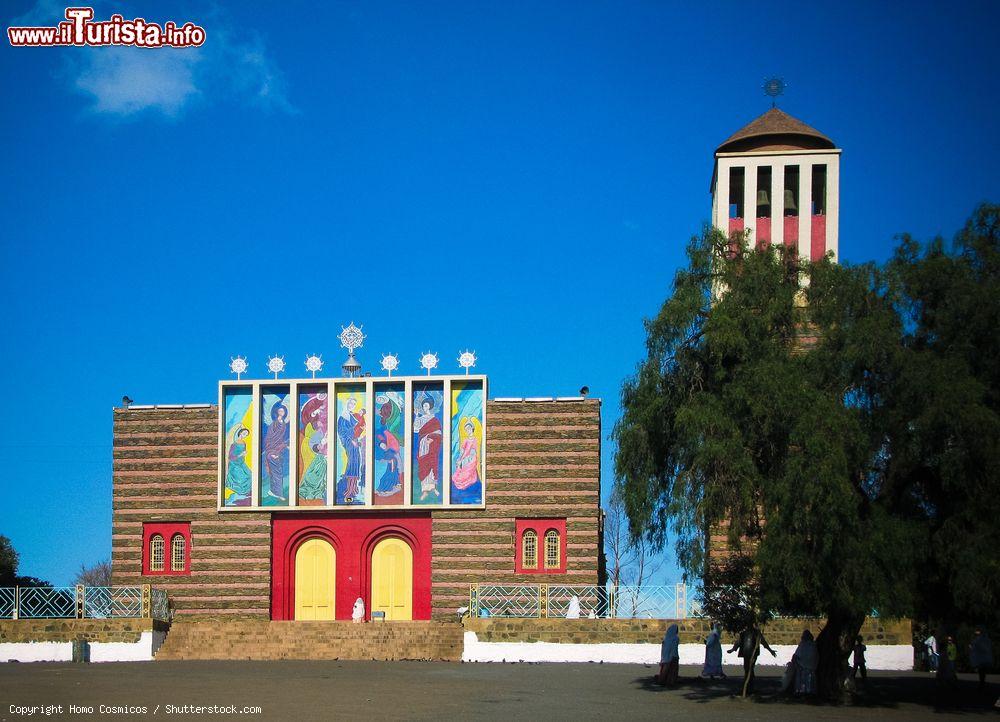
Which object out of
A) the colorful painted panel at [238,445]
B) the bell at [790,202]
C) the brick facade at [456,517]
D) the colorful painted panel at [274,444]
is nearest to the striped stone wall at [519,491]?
the brick facade at [456,517]

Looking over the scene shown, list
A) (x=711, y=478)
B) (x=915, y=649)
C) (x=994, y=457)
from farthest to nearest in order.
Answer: (x=915, y=649) → (x=711, y=478) → (x=994, y=457)

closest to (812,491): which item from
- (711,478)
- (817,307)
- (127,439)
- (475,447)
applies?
(711,478)

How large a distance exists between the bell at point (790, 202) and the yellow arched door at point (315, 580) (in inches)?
719

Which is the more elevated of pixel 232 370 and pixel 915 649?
pixel 232 370

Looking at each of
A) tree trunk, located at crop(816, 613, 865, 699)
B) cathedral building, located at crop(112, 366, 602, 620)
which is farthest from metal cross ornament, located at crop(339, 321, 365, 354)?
tree trunk, located at crop(816, 613, 865, 699)

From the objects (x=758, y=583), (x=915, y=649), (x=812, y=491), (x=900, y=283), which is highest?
(x=900, y=283)

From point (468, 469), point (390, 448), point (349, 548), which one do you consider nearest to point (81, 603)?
point (349, 548)

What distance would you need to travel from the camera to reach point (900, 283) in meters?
22.2

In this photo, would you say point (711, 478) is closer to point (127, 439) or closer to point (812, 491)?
point (812, 491)

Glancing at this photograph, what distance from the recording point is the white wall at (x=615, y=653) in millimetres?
31000

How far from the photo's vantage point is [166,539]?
38.5 metres

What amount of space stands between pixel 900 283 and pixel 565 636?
13676 mm

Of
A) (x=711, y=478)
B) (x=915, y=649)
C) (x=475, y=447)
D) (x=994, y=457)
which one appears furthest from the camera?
(x=475, y=447)

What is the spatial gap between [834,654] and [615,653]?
10139 mm
